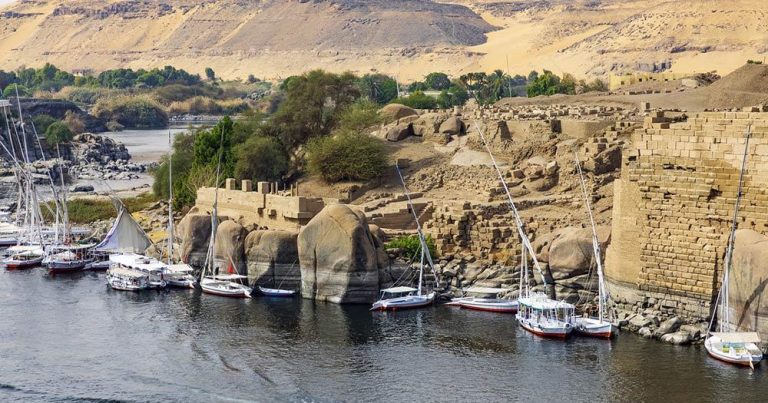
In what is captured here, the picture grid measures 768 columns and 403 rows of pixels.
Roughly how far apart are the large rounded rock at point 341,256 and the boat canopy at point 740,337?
31.2 ft

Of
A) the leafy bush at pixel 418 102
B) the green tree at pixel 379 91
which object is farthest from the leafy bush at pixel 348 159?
the green tree at pixel 379 91

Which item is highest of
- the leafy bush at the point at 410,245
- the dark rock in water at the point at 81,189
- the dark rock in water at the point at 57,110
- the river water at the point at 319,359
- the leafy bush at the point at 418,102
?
the leafy bush at the point at 418,102

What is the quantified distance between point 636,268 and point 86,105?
4221 inches

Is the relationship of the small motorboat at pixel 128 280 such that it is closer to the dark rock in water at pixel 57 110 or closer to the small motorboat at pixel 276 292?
the small motorboat at pixel 276 292

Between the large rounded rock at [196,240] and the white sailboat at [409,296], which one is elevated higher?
the large rounded rock at [196,240]

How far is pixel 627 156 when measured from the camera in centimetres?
3025

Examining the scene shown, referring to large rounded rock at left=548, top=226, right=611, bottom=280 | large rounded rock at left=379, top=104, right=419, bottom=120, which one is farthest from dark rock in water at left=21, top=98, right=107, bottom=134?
large rounded rock at left=548, top=226, right=611, bottom=280

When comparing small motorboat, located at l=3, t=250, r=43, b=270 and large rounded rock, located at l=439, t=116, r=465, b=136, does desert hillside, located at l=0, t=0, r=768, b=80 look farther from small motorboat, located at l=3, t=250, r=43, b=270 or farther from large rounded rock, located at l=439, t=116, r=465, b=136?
small motorboat, located at l=3, t=250, r=43, b=270

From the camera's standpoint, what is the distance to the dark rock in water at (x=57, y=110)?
350 ft

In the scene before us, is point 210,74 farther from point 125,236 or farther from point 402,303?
point 402,303

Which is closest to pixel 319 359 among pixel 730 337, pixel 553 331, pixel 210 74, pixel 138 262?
pixel 553 331

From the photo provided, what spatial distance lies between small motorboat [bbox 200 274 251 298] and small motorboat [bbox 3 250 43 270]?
7.74 m

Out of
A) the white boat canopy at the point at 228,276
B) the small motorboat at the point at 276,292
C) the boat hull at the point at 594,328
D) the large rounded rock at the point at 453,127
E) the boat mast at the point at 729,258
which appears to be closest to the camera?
the boat mast at the point at 729,258

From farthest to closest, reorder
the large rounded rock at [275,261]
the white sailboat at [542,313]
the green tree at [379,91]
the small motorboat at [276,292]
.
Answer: the green tree at [379,91] → the large rounded rock at [275,261] → the small motorboat at [276,292] → the white sailboat at [542,313]
